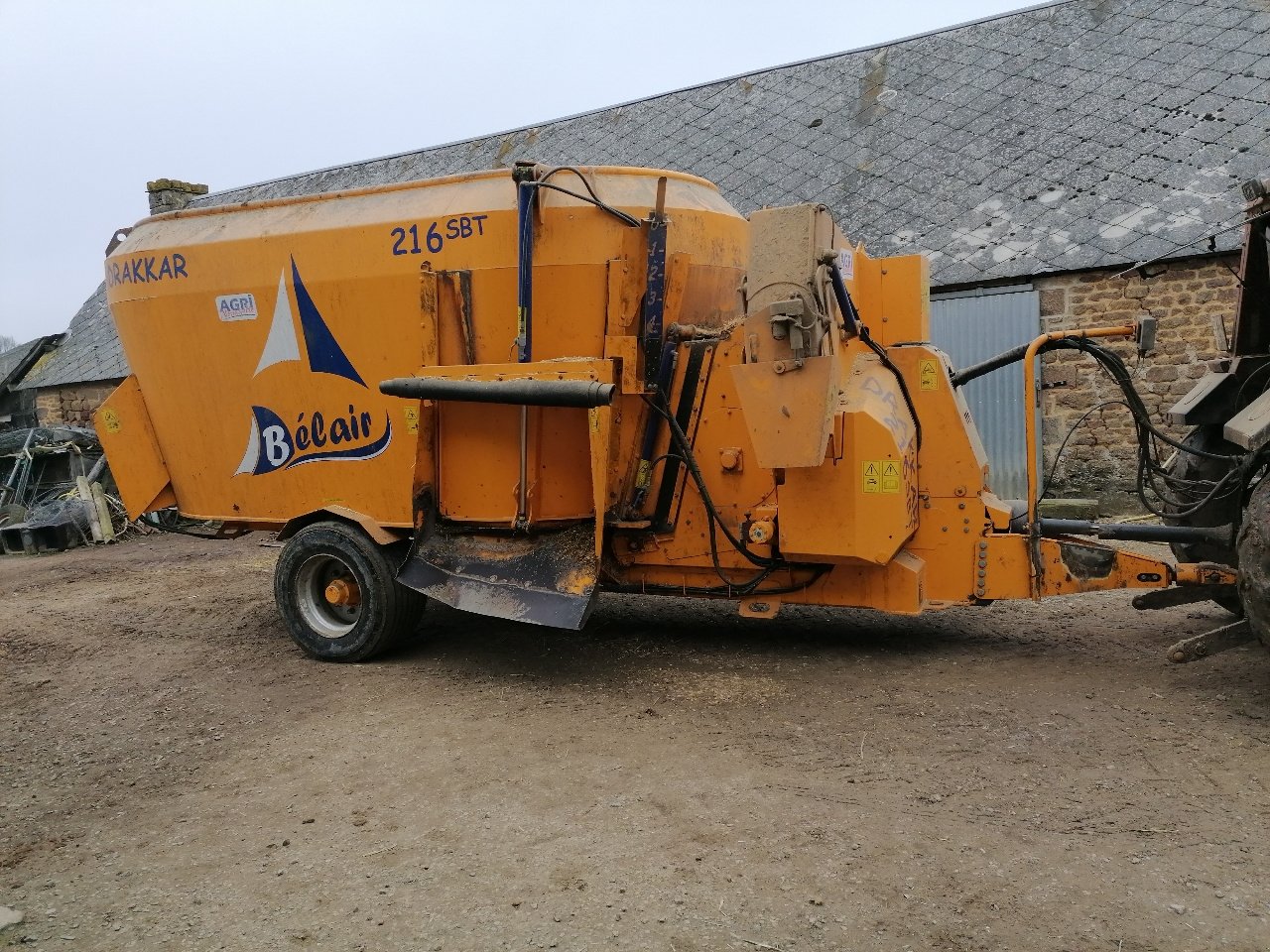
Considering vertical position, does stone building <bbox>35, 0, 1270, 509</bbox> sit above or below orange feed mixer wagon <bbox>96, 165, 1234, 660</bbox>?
above

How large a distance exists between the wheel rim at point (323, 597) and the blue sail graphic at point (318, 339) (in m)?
1.10

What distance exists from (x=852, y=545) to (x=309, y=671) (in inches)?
124

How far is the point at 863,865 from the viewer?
3088 mm

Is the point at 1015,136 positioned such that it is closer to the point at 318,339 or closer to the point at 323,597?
the point at 318,339

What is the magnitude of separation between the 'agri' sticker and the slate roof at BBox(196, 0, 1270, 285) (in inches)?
278

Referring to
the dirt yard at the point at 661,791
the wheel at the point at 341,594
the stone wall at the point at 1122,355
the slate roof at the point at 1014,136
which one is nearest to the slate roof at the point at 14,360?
the slate roof at the point at 1014,136

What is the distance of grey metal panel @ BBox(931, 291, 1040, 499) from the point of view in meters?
9.99

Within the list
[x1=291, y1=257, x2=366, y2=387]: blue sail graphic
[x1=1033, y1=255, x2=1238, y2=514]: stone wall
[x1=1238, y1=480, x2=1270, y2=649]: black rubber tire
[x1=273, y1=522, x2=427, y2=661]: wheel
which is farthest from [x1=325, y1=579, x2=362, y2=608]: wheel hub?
[x1=1033, y1=255, x2=1238, y2=514]: stone wall

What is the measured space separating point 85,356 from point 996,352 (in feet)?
49.4

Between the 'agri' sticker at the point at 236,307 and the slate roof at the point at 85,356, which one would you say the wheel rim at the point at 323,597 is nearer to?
the 'agri' sticker at the point at 236,307

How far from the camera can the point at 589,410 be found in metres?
4.95

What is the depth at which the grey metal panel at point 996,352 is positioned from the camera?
9992 millimetres

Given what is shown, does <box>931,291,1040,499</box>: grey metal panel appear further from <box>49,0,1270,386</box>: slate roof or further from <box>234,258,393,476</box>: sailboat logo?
<box>234,258,393,476</box>: sailboat logo

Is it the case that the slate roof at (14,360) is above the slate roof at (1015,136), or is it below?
below
